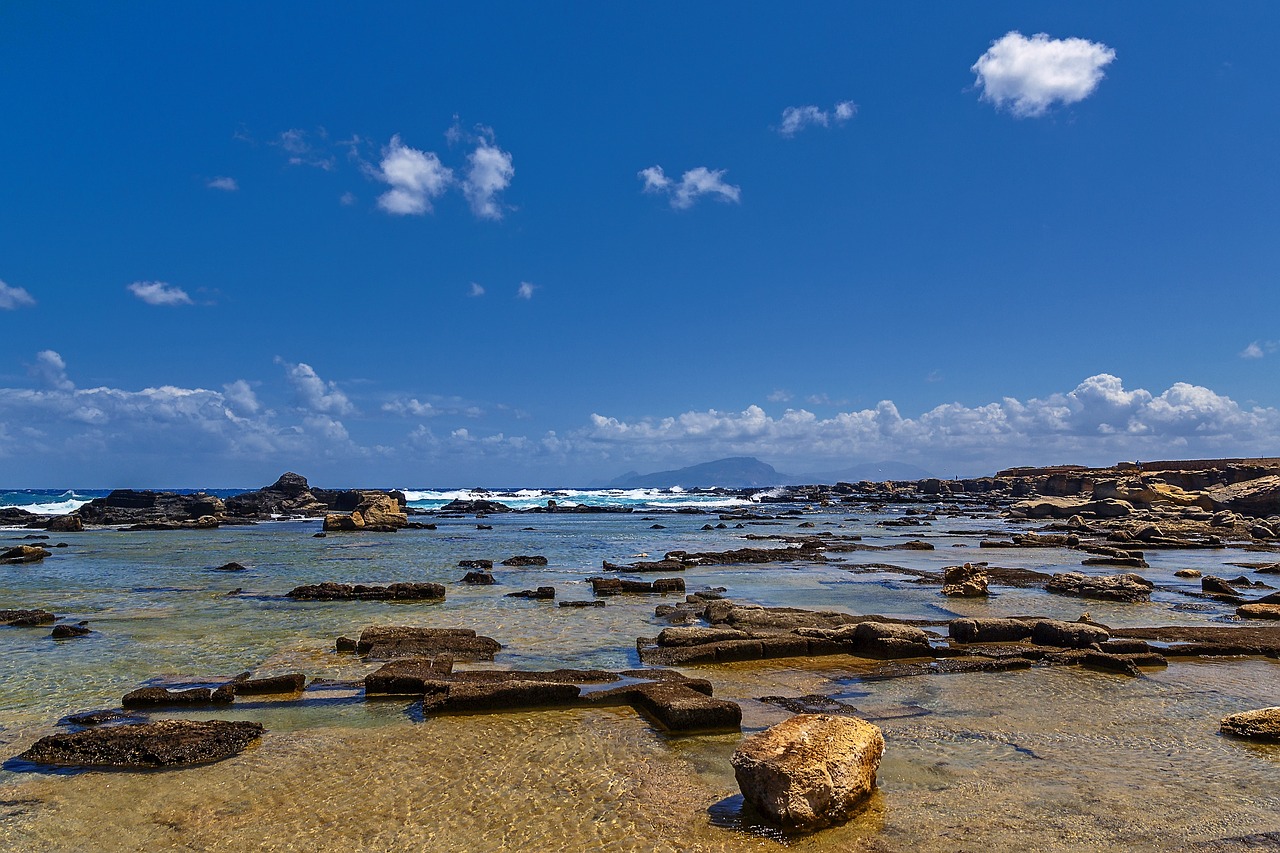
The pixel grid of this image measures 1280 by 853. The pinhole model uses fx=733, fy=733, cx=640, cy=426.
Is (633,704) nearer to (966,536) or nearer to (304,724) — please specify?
(304,724)

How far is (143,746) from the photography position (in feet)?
24.0

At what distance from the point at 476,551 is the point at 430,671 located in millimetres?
24679

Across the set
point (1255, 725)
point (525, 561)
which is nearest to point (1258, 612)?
point (1255, 725)

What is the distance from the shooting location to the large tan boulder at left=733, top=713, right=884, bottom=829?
5.60 metres

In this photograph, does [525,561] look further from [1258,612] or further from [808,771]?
[808,771]

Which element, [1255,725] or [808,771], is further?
[1255,725]

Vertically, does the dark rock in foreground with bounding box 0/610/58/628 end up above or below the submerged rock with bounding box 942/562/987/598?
above

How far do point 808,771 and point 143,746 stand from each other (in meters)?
6.48

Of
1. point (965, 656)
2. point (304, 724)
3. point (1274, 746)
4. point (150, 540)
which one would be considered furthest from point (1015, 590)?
point (150, 540)

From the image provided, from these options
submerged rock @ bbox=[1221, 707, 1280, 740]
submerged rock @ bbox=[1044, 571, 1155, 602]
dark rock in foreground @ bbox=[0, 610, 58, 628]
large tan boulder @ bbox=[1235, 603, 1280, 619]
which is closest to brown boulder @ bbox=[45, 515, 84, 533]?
dark rock in foreground @ bbox=[0, 610, 58, 628]

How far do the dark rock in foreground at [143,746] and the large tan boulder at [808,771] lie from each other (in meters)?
5.35

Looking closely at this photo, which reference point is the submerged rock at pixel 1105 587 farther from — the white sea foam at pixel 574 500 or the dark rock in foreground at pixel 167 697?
the white sea foam at pixel 574 500

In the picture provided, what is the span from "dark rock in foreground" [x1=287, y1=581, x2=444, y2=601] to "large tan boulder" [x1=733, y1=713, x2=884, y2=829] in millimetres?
14824

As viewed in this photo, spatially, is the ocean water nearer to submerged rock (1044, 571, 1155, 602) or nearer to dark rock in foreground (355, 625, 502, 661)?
dark rock in foreground (355, 625, 502, 661)
